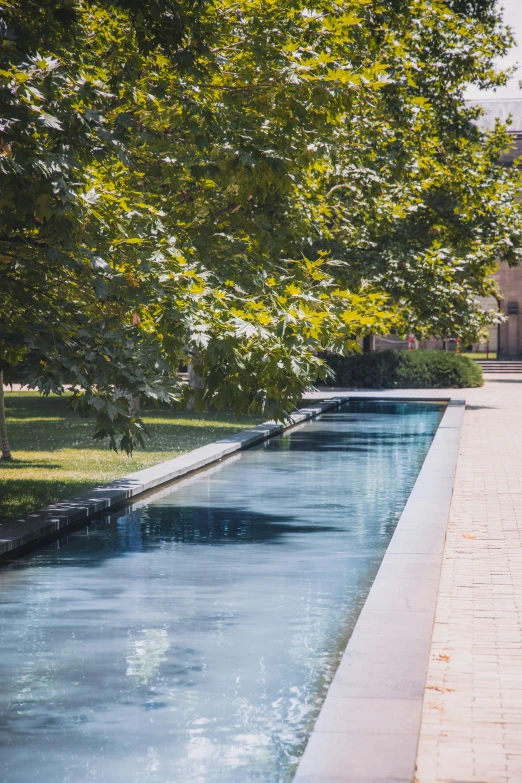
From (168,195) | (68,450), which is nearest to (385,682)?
(168,195)

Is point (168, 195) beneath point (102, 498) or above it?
above

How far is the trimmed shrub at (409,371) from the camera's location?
45.2 metres

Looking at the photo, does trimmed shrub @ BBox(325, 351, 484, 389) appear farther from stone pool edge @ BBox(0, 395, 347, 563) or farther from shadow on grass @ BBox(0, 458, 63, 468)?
shadow on grass @ BBox(0, 458, 63, 468)

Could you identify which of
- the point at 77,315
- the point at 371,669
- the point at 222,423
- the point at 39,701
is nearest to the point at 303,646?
the point at 371,669

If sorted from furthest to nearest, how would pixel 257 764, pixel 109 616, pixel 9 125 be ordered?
pixel 9 125 → pixel 109 616 → pixel 257 764

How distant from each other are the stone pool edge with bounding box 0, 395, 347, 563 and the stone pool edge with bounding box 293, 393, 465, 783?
11.7ft

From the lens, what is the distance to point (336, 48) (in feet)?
52.8

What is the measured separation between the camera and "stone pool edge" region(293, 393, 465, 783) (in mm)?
5086

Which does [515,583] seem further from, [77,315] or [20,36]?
[20,36]

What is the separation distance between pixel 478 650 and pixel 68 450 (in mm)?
14225

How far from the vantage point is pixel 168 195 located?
16516 millimetres

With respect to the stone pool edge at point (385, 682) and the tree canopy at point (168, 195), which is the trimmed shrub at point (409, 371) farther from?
the stone pool edge at point (385, 682)

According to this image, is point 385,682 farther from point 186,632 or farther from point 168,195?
point 168,195

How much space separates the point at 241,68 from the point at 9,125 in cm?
512
